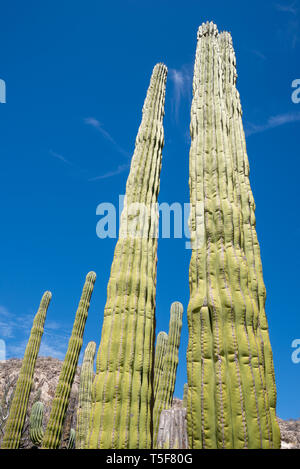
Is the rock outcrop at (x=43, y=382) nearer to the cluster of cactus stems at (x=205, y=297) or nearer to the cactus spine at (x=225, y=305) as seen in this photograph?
the cluster of cactus stems at (x=205, y=297)

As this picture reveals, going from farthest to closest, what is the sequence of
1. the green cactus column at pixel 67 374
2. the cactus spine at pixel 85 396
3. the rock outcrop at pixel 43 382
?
the rock outcrop at pixel 43 382 < the cactus spine at pixel 85 396 < the green cactus column at pixel 67 374

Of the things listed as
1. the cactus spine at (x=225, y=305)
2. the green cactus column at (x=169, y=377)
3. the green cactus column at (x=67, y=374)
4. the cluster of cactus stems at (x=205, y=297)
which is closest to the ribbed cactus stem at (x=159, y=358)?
the green cactus column at (x=169, y=377)

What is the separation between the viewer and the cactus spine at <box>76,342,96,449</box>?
9711 mm

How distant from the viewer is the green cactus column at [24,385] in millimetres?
10031

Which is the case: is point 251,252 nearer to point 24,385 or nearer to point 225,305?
point 225,305

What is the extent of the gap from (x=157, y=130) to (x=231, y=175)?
2700 mm

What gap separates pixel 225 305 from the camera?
8.15ft

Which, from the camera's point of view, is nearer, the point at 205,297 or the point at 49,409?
the point at 205,297

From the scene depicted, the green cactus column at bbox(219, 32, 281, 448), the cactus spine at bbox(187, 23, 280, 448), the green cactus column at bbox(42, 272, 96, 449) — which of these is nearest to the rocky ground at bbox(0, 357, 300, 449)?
the cactus spine at bbox(187, 23, 280, 448)

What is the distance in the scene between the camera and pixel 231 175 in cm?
310

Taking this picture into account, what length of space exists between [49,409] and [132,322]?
56.7 feet

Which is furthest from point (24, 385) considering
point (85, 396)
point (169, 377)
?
point (169, 377)

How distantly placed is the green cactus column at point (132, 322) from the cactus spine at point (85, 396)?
669 cm
